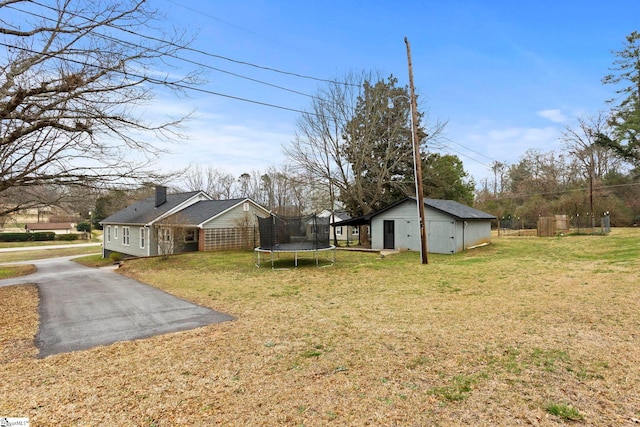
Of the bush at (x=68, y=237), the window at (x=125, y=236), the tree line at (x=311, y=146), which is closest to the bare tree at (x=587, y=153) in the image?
the tree line at (x=311, y=146)

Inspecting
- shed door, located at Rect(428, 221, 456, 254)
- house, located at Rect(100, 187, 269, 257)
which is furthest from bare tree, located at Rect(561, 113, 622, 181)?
house, located at Rect(100, 187, 269, 257)

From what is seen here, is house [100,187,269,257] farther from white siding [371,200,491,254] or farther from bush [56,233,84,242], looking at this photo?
bush [56,233,84,242]

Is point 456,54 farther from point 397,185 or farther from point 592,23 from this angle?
point 397,185

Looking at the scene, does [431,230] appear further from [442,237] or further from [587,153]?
[587,153]

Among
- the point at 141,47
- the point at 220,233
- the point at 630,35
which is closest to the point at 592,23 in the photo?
the point at 141,47

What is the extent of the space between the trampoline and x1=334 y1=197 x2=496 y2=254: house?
635 centimetres

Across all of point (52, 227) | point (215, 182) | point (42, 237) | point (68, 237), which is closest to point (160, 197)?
point (215, 182)

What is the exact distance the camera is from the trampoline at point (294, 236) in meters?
13.4

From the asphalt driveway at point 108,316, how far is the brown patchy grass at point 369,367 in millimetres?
428

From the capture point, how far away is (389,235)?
2020 cm

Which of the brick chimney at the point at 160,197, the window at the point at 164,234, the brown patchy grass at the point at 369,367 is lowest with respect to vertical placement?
the brown patchy grass at the point at 369,367

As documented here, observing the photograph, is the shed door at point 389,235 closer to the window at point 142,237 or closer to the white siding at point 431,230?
the white siding at point 431,230

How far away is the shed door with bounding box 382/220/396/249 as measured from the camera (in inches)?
787

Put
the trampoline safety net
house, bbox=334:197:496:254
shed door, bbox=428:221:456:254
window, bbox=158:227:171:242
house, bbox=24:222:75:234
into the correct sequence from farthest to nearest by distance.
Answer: house, bbox=24:222:75:234
window, bbox=158:227:171:242
house, bbox=334:197:496:254
shed door, bbox=428:221:456:254
the trampoline safety net
